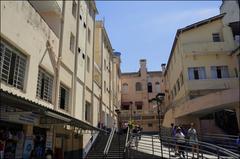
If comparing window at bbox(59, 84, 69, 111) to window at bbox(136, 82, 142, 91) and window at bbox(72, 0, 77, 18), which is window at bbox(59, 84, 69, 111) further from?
window at bbox(136, 82, 142, 91)

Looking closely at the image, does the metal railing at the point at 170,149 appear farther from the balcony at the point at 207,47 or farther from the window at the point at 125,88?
the window at the point at 125,88

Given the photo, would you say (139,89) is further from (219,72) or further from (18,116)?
(18,116)

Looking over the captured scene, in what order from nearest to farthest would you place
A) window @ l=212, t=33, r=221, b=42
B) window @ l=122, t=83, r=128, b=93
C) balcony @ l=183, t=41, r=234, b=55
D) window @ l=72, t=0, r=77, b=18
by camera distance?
window @ l=72, t=0, r=77, b=18 → balcony @ l=183, t=41, r=234, b=55 → window @ l=212, t=33, r=221, b=42 → window @ l=122, t=83, r=128, b=93

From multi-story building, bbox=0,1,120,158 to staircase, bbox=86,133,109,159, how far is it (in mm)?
484

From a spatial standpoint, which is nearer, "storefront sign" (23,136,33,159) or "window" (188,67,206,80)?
"storefront sign" (23,136,33,159)

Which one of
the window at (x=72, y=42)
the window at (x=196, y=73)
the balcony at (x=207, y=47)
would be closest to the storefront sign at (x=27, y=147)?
the window at (x=72, y=42)

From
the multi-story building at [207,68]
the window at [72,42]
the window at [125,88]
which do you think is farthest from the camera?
the window at [125,88]

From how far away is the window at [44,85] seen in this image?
12.2 m

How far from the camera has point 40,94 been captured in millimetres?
12227

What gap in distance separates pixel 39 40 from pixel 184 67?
1666 cm

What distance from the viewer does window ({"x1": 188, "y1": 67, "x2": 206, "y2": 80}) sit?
80.9ft

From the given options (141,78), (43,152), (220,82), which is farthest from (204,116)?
(141,78)

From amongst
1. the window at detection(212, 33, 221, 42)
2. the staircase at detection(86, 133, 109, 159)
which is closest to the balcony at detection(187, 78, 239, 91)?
the window at detection(212, 33, 221, 42)

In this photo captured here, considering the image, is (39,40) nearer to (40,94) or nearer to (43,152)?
(40,94)
